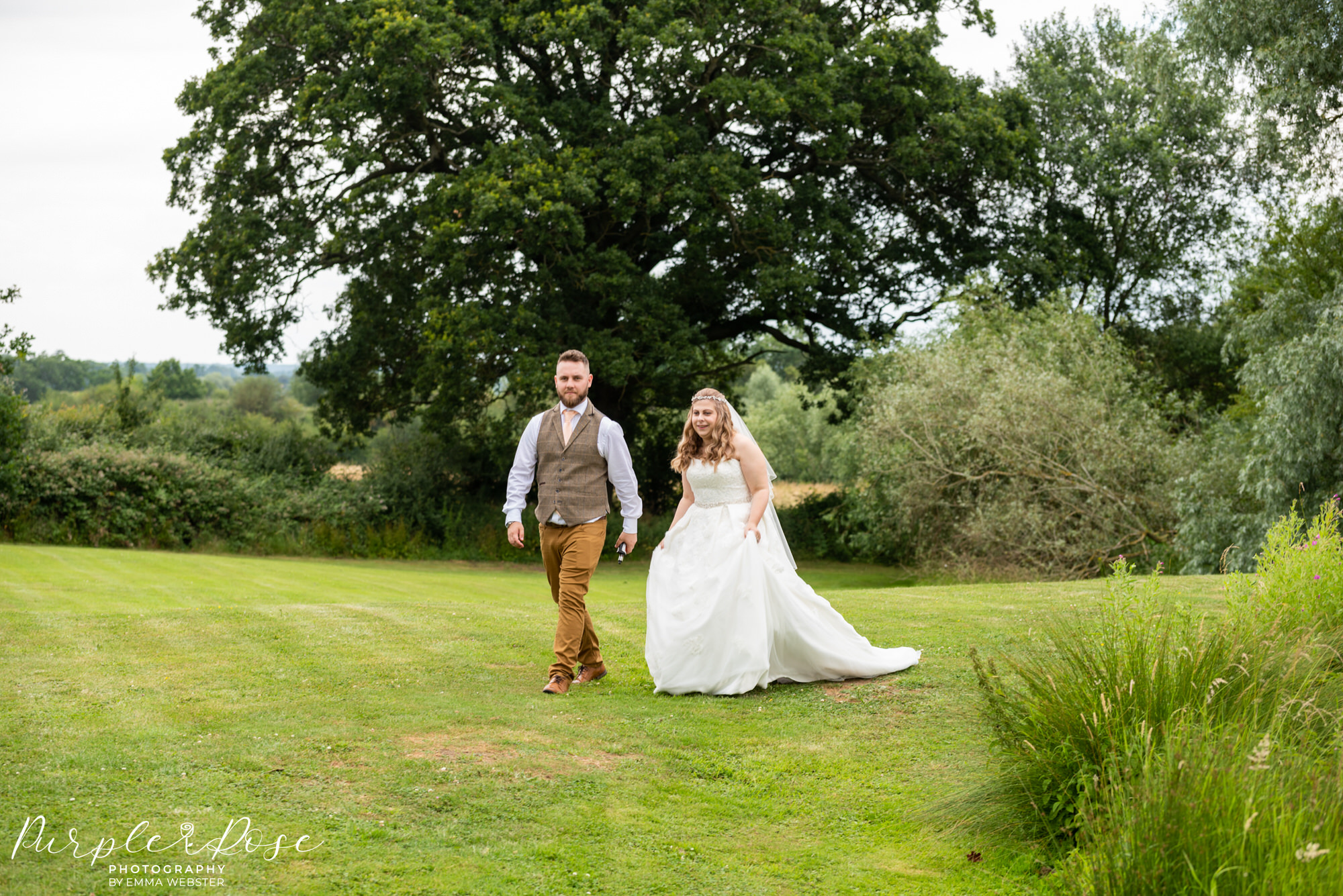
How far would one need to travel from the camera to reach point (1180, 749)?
4.04 meters

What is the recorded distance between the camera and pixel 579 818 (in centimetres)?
493

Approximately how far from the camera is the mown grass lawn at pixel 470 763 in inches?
173

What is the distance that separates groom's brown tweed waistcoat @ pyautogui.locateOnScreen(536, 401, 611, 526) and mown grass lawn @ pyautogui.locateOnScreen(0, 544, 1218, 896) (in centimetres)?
127

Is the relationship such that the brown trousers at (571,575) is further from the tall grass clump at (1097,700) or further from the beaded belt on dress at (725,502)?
the tall grass clump at (1097,700)

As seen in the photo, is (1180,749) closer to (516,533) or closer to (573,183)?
(516,533)

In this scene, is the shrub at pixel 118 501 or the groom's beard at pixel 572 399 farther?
the shrub at pixel 118 501

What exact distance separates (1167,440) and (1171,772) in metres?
17.9

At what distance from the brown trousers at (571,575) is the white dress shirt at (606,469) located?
3.6 inches

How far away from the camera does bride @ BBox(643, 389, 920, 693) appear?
7508mm

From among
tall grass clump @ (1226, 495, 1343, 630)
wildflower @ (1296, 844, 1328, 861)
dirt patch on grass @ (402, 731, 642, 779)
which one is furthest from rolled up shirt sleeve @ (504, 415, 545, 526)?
wildflower @ (1296, 844, 1328, 861)

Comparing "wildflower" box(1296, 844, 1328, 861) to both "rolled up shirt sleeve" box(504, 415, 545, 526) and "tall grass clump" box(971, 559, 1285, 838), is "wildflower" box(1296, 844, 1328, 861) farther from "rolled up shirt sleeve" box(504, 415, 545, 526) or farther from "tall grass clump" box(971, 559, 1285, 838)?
"rolled up shirt sleeve" box(504, 415, 545, 526)

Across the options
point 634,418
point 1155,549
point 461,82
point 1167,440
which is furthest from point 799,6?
point 1155,549

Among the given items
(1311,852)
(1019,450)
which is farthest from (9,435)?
(1311,852)

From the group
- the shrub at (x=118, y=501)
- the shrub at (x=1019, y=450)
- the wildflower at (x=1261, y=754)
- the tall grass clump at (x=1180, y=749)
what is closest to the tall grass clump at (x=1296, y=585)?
the tall grass clump at (x=1180, y=749)
